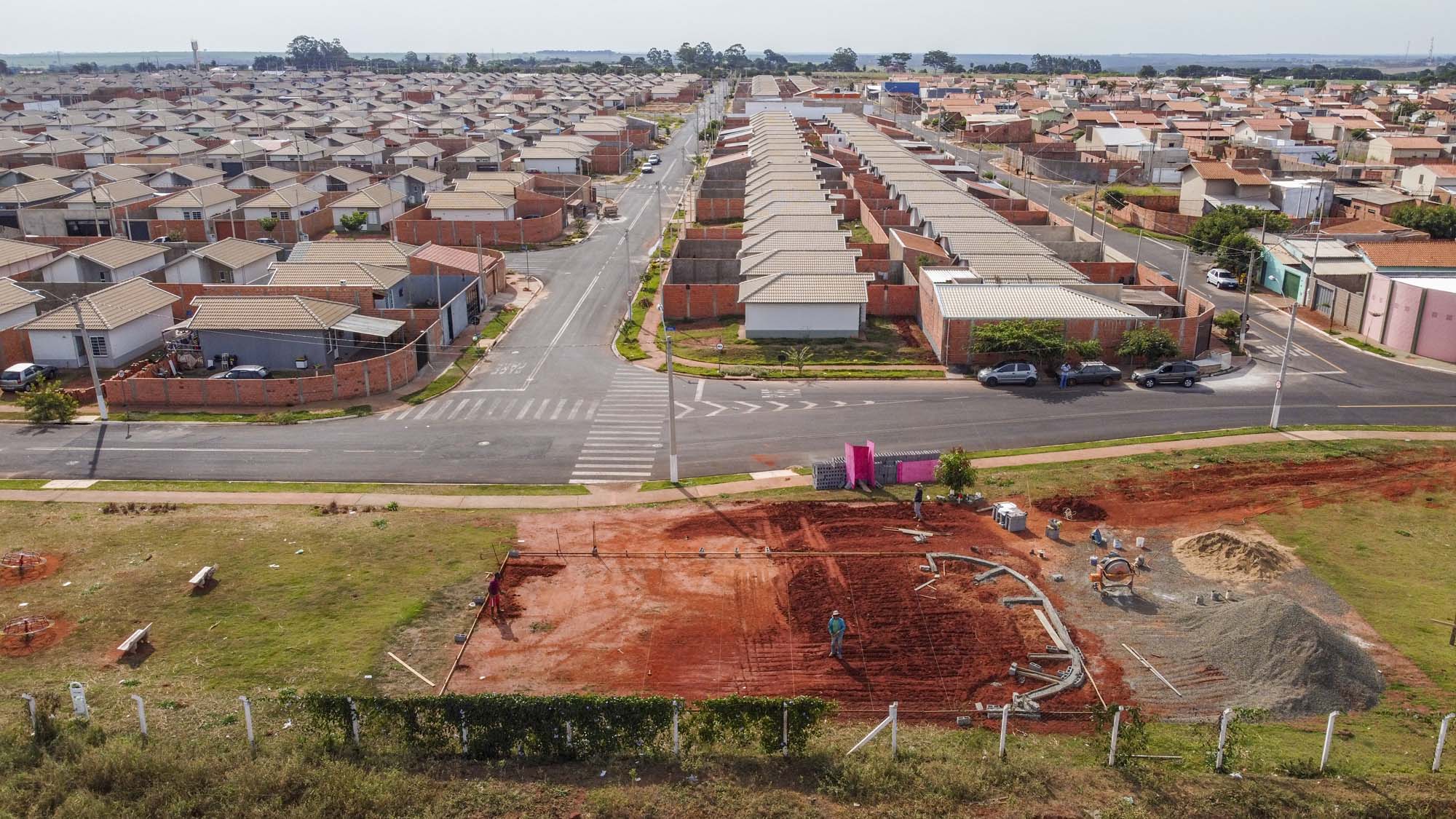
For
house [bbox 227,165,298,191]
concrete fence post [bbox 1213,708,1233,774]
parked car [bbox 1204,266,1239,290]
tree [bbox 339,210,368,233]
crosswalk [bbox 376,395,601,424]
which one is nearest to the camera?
concrete fence post [bbox 1213,708,1233,774]

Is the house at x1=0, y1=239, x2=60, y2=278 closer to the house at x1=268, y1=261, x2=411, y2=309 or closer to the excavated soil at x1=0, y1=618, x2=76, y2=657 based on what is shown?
the house at x1=268, y1=261, x2=411, y2=309

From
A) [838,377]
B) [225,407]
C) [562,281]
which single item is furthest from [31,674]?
[562,281]

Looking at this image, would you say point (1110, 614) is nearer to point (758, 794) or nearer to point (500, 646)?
point (758, 794)

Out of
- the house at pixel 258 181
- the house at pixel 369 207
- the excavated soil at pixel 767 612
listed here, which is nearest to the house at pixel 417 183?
the house at pixel 369 207

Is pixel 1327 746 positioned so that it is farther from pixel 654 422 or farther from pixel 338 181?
pixel 338 181

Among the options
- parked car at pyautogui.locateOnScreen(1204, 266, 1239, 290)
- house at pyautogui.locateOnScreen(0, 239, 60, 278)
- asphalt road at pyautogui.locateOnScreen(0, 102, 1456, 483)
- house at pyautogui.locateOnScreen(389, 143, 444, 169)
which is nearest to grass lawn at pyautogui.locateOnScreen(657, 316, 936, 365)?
asphalt road at pyautogui.locateOnScreen(0, 102, 1456, 483)

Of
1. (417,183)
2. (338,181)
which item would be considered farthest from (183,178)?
(417,183)

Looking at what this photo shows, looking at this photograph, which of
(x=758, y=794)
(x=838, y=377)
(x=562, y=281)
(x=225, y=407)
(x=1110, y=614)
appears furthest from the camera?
(x=562, y=281)
